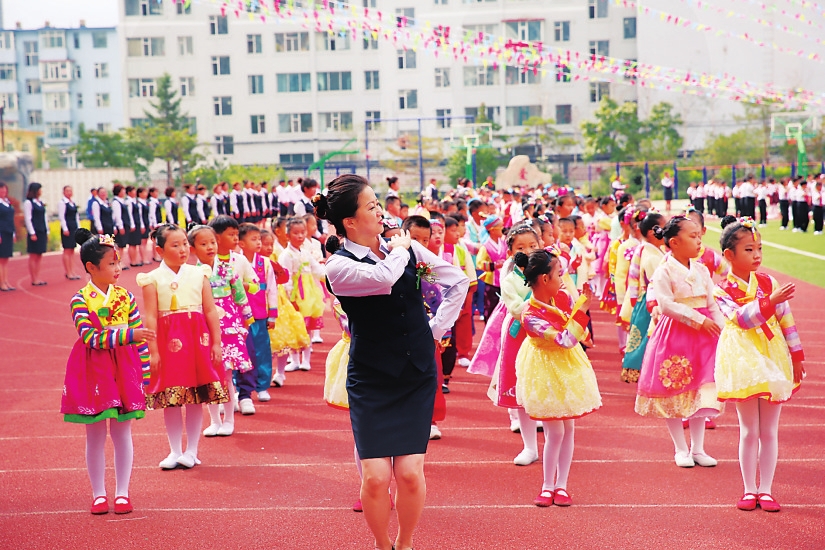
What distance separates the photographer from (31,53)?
223 feet

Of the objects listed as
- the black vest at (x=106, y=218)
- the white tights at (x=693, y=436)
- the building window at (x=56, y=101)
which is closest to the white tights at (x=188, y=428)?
the white tights at (x=693, y=436)

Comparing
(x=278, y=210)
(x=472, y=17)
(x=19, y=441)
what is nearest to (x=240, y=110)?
(x=472, y=17)

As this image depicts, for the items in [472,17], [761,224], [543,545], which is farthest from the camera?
[472,17]

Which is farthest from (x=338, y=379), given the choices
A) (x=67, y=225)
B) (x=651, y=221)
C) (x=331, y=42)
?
(x=331, y=42)

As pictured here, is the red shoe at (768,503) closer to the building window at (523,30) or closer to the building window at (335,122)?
the building window at (523,30)

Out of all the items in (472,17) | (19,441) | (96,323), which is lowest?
(19,441)

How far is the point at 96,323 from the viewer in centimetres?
515

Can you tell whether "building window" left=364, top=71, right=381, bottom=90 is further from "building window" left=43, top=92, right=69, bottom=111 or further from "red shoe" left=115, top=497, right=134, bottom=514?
"red shoe" left=115, top=497, right=134, bottom=514

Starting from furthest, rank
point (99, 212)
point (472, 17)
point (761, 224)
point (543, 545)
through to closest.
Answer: point (472, 17)
point (761, 224)
point (99, 212)
point (543, 545)

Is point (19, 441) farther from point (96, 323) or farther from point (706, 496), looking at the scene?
point (706, 496)

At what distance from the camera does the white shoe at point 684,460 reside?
572 centimetres

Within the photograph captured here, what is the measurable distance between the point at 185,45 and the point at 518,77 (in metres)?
20.0

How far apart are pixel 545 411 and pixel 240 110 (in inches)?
2098

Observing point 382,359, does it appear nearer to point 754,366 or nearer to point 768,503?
point 754,366
